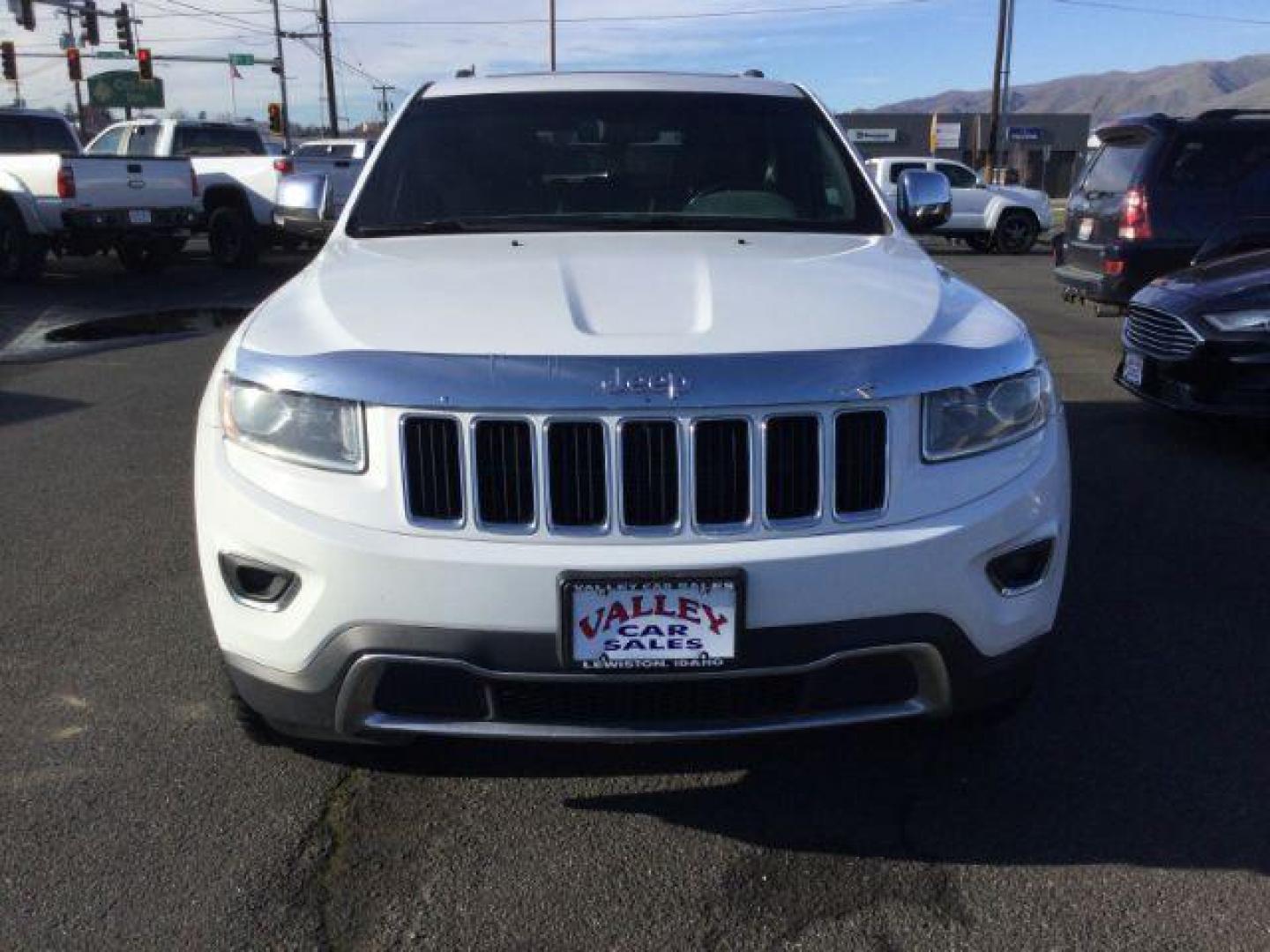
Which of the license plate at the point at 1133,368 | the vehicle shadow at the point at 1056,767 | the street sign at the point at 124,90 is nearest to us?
the vehicle shadow at the point at 1056,767

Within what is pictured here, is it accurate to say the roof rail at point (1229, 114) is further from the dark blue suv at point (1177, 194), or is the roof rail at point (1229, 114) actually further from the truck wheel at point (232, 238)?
the truck wheel at point (232, 238)

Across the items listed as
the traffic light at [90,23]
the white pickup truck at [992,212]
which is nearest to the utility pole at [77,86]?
the traffic light at [90,23]

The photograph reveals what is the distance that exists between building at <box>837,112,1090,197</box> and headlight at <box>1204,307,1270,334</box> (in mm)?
38573

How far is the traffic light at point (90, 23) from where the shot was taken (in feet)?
121

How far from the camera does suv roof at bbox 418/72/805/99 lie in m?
4.46

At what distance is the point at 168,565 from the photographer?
186 inches

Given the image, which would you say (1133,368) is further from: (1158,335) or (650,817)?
(650,817)

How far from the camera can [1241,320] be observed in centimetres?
603

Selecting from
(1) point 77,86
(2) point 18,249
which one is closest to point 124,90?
(1) point 77,86

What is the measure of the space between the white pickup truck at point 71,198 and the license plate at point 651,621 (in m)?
13.8

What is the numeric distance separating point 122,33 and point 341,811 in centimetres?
4269

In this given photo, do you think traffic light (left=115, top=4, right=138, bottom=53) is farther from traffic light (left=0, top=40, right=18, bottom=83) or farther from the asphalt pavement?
the asphalt pavement

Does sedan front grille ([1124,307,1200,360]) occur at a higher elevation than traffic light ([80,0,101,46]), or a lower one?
lower

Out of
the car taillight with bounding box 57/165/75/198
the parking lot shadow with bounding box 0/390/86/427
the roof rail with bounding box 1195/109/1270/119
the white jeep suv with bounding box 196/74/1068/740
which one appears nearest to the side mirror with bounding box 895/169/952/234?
the white jeep suv with bounding box 196/74/1068/740
